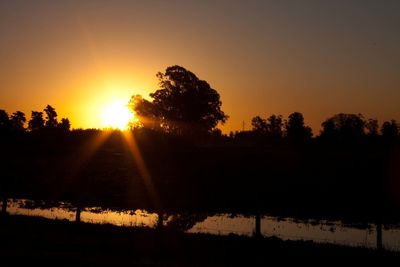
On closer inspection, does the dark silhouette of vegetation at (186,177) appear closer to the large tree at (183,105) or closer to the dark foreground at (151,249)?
the dark foreground at (151,249)

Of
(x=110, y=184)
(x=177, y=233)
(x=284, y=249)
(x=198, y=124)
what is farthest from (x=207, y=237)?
(x=198, y=124)

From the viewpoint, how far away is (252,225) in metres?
24.7

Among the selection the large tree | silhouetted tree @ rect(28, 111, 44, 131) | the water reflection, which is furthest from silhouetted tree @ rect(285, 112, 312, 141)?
the water reflection

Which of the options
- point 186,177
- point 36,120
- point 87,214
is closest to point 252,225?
point 87,214

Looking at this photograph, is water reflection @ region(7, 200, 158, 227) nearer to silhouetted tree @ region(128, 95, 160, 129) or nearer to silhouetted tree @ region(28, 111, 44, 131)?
silhouetted tree @ region(128, 95, 160, 129)

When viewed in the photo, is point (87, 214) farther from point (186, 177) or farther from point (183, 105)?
point (183, 105)

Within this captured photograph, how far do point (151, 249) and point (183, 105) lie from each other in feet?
237

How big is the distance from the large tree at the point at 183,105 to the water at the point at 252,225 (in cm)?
5688

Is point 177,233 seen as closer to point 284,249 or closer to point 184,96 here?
point 284,249

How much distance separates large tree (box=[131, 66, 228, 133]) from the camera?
87.1 meters

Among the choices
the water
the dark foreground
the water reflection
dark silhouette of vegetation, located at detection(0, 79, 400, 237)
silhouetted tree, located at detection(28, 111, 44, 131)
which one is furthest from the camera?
silhouetted tree, located at detection(28, 111, 44, 131)

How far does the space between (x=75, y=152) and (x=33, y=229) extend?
34926 millimetres

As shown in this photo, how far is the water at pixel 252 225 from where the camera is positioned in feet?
71.3

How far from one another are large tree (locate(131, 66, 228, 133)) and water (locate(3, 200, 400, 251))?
187 feet
